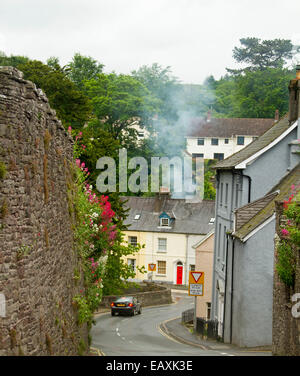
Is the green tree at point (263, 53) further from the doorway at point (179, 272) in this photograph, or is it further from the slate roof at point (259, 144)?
the slate roof at point (259, 144)

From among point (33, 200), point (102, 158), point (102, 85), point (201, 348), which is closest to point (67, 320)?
point (33, 200)

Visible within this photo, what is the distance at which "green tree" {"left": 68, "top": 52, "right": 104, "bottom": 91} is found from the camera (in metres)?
70.4

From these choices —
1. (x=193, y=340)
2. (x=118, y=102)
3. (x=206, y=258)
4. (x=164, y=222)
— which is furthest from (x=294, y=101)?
(x=118, y=102)

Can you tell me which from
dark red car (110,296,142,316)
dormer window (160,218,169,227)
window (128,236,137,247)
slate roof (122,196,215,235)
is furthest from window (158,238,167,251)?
dark red car (110,296,142,316)

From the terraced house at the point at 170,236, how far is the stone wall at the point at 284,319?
39.4 metres

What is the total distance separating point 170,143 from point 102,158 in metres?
39.0

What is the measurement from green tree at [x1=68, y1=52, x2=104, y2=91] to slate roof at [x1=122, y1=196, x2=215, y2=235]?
1580cm

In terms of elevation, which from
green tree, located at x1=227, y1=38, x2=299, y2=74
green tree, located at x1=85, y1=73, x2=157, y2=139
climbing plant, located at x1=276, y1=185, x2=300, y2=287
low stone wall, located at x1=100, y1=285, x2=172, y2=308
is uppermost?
green tree, located at x1=227, y1=38, x2=299, y2=74

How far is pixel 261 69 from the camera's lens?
10444cm

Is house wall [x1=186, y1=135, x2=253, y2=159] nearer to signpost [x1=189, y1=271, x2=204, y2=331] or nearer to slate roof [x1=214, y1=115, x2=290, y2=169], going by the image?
slate roof [x1=214, y1=115, x2=290, y2=169]

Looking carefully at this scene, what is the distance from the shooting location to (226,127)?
305ft

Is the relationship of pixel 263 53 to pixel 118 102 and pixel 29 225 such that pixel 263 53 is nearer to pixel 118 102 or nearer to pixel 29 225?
pixel 118 102

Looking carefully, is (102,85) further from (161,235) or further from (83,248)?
(83,248)

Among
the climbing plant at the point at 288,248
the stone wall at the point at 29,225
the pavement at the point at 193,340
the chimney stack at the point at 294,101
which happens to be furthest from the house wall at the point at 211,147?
the stone wall at the point at 29,225
